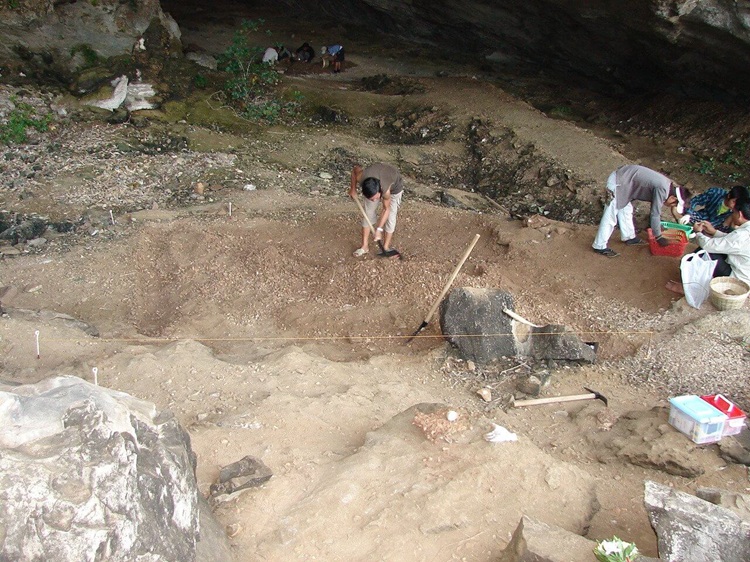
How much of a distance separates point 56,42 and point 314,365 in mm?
8045

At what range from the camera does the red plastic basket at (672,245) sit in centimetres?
646

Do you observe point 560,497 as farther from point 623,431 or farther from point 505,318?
point 505,318

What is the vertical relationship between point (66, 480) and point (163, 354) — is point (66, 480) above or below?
above

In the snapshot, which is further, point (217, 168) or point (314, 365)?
point (217, 168)

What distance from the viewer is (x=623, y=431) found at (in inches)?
179

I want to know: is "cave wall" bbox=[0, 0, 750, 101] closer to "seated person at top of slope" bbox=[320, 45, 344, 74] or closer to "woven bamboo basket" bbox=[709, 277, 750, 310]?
"seated person at top of slope" bbox=[320, 45, 344, 74]

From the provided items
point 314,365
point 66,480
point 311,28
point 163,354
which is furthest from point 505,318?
point 311,28

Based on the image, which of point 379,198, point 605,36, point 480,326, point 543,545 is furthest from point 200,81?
point 543,545

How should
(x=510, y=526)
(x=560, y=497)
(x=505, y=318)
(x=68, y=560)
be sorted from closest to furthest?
(x=68, y=560)
(x=510, y=526)
(x=560, y=497)
(x=505, y=318)

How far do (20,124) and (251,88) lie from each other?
3.60m

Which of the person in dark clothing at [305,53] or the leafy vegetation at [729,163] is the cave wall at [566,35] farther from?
the person in dark clothing at [305,53]

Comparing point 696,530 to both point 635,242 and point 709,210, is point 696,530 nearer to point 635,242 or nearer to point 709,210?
point 635,242

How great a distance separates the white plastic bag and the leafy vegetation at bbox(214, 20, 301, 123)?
6978mm

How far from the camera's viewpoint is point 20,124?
9000 millimetres
